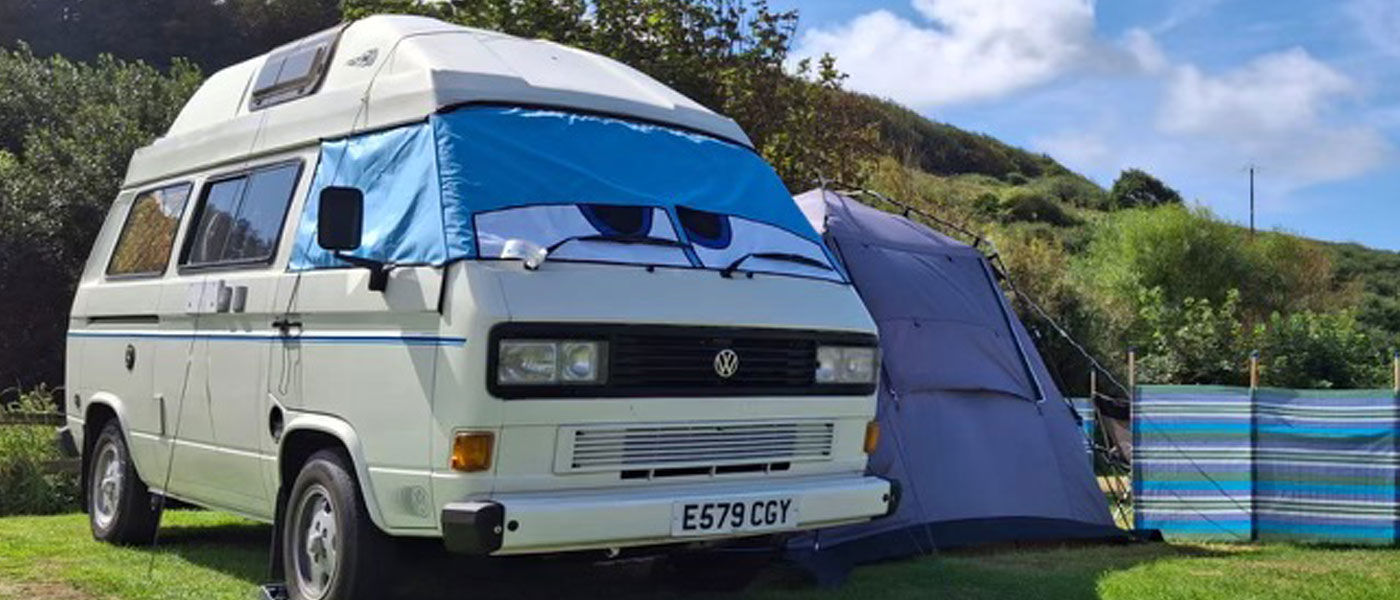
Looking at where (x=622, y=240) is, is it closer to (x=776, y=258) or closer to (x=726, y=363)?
(x=726, y=363)

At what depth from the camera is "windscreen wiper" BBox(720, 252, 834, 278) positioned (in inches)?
218

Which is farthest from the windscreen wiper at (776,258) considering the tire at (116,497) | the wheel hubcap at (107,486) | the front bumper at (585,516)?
the wheel hubcap at (107,486)

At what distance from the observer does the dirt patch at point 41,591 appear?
640 cm

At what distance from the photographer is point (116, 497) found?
7766 millimetres

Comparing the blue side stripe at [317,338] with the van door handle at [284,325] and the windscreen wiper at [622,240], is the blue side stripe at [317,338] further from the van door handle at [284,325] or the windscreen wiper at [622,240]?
the windscreen wiper at [622,240]

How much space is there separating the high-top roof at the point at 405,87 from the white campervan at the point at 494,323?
0.06ft

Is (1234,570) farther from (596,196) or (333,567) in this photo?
(333,567)

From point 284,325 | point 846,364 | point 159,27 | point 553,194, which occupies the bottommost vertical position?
point 846,364

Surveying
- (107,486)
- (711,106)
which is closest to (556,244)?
(107,486)

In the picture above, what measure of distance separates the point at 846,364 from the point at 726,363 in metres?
0.74

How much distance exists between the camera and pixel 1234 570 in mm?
7801

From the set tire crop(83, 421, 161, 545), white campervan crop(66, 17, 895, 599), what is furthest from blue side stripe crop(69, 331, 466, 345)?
tire crop(83, 421, 161, 545)

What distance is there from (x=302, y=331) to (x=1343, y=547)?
722 centimetres

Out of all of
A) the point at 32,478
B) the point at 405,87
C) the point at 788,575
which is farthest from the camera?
the point at 32,478
